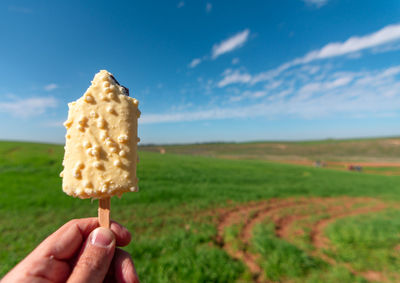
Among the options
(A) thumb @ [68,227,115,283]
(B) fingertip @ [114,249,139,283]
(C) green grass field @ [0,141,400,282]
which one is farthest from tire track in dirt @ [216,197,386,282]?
(A) thumb @ [68,227,115,283]

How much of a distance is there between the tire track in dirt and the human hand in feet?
12.1

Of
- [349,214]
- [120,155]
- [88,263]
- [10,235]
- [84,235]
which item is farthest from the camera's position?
[349,214]

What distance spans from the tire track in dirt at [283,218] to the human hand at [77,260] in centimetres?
370

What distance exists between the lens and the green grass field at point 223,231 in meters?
4.90

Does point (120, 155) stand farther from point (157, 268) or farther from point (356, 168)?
point (356, 168)

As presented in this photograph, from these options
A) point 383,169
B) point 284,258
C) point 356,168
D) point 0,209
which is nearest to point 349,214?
point 284,258

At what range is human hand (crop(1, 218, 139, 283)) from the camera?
1.81m

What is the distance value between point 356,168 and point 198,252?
160 ft

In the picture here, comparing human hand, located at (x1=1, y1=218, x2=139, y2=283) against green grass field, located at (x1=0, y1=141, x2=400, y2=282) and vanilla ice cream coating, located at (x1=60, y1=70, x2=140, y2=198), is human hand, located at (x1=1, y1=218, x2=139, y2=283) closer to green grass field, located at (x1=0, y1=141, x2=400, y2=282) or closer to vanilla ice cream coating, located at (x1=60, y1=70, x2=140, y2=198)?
vanilla ice cream coating, located at (x1=60, y1=70, x2=140, y2=198)

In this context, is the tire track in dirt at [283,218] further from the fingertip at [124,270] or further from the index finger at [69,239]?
the index finger at [69,239]

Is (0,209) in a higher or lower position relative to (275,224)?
higher

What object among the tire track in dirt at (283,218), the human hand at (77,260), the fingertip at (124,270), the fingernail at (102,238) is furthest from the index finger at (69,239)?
the tire track in dirt at (283,218)

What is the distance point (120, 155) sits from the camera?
205 centimetres

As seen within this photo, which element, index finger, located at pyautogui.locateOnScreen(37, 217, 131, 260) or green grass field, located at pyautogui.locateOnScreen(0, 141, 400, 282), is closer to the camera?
index finger, located at pyautogui.locateOnScreen(37, 217, 131, 260)
